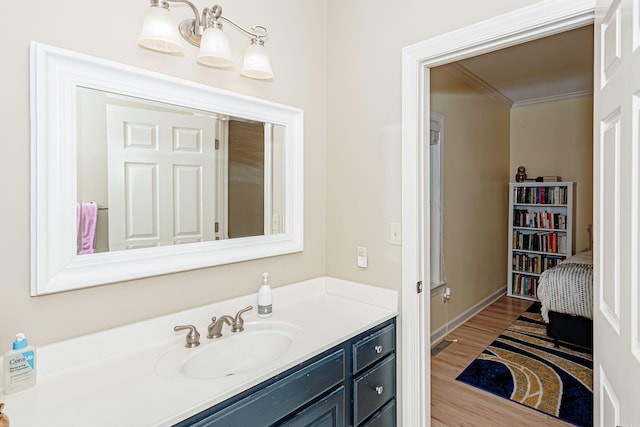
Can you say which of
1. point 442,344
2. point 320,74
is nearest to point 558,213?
point 442,344

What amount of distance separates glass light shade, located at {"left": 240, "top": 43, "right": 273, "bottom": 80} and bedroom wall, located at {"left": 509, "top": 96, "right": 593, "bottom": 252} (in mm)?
4645

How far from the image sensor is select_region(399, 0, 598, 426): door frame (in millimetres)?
1586

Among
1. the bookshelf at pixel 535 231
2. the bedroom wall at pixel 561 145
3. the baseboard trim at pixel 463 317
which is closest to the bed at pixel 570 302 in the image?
the baseboard trim at pixel 463 317

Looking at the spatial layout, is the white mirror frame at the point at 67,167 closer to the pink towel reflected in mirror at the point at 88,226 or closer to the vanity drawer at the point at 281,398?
the pink towel reflected in mirror at the point at 88,226

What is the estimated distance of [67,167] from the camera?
1188 mm

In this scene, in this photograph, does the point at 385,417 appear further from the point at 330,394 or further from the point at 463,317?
the point at 463,317

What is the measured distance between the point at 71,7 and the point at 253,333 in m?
1.38

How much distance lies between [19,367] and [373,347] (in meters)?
1.30

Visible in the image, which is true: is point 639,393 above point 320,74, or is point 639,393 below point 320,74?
below

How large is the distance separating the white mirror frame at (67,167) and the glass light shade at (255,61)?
198 millimetres

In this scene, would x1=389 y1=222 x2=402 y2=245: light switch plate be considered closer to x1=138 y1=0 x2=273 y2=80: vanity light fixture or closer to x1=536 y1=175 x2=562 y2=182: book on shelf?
x1=138 y1=0 x2=273 y2=80: vanity light fixture

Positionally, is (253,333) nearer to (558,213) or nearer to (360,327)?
(360,327)

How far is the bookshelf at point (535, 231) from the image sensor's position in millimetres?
→ 4629

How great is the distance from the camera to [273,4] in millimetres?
1813
